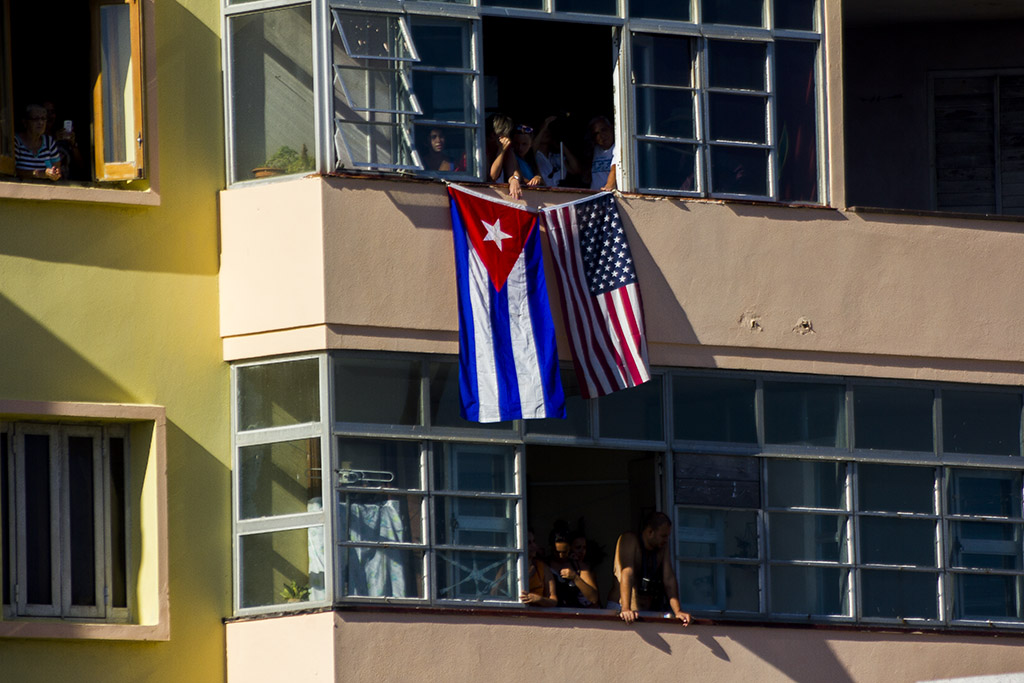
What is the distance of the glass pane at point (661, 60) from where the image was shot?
1817 centimetres

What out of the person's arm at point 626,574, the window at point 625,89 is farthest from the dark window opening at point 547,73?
the person's arm at point 626,574

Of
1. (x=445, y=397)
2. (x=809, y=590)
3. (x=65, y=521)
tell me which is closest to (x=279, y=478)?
(x=445, y=397)

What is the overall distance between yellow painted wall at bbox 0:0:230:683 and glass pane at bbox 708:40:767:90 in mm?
4150

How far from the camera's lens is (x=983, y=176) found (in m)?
21.2

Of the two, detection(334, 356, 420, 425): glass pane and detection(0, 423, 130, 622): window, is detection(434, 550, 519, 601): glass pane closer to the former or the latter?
detection(334, 356, 420, 425): glass pane

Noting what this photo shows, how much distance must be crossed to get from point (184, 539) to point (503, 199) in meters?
3.62

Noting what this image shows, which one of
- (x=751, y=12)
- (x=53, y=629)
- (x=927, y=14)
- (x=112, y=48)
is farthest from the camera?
(x=927, y=14)

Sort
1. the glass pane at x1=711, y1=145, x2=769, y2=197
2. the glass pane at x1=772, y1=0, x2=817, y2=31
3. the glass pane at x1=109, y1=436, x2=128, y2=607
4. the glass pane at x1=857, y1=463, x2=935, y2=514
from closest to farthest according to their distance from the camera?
the glass pane at x1=109, y1=436, x2=128, y2=607
the glass pane at x1=857, y1=463, x2=935, y2=514
the glass pane at x1=711, y1=145, x2=769, y2=197
the glass pane at x1=772, y1=0, x2=817, y2=31

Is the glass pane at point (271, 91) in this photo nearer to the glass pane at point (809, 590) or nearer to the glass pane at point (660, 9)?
the glass pane at point (660, 9)

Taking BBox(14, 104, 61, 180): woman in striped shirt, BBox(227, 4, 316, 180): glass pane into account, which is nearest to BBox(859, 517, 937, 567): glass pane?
BBox(227, 4, 316, 180): glass pane

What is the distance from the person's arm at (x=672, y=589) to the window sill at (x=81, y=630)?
12.7ft

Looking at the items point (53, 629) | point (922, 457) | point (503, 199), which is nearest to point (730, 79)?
point (503, 199)

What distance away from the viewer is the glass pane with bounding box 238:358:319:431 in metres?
16.8

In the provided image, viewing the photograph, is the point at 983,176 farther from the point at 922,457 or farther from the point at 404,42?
the point at 404,42
